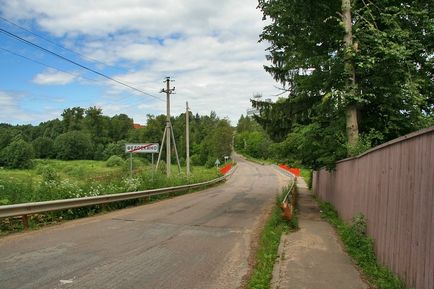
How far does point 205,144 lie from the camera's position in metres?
127

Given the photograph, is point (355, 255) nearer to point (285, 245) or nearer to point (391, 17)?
point (285, 245)

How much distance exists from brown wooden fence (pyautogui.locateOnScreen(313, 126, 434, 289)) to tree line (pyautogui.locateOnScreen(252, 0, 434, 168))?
17.2ft

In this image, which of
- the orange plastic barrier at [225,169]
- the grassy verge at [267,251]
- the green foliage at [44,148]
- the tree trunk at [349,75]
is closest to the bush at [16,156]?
the orange plastic barrier at [225,169]

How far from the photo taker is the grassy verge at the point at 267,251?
20.5 ft

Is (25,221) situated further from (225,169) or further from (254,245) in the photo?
(225,169)

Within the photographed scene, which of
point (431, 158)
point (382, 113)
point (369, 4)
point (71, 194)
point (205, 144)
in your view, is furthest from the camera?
point (205, 144)

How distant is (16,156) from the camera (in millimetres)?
60156

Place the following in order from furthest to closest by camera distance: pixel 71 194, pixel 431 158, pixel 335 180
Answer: pixel 335 180 → pixel 71 194 → pixel 431 158

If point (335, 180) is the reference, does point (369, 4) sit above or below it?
above

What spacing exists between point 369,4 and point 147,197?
12.0 metres

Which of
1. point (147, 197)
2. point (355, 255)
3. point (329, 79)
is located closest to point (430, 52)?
point (329, 79)

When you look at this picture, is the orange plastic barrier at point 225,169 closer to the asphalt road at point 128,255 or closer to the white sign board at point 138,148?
the white sign board at point 138,148

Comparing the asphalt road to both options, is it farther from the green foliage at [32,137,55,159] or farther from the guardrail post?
the green foliage at [32,137,55,159]

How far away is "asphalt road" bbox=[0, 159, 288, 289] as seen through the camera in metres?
6.02
